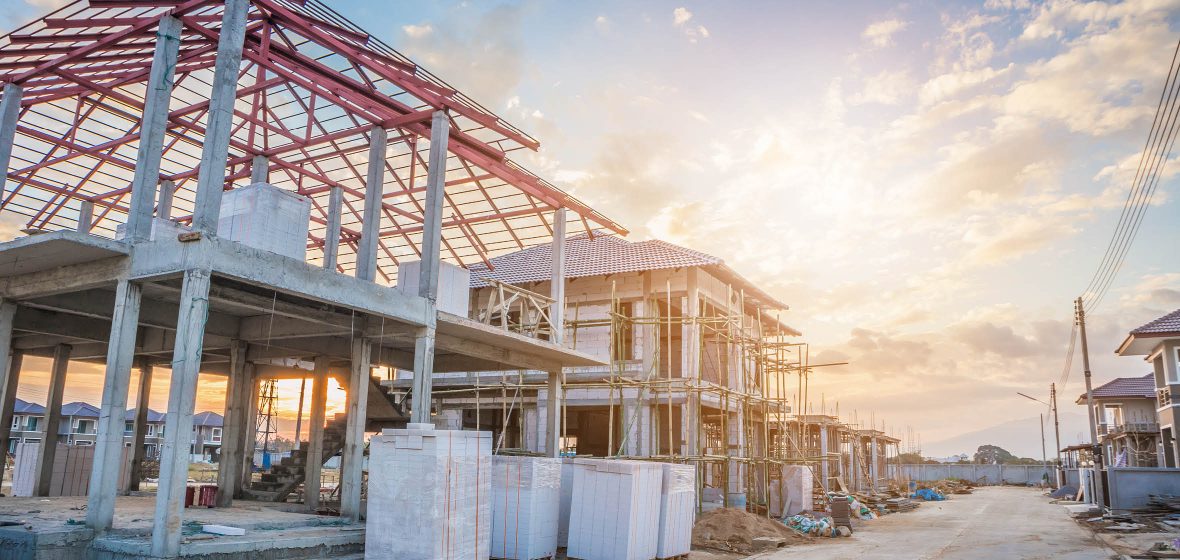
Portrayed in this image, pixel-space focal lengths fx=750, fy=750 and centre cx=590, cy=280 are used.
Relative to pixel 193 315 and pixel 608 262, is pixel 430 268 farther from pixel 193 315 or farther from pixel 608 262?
pixel 608 262

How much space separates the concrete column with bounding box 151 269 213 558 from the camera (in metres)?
9.46

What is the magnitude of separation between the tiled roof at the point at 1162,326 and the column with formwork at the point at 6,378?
37.6 meters

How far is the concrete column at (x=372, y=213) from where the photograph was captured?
45.2 feet

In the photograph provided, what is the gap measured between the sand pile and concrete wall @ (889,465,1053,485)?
2381 inches

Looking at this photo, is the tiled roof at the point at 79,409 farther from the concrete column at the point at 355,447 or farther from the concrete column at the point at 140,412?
the concrete column at the point at 355,447

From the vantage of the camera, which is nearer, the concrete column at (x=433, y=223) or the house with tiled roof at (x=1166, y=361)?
the concrete column at (x=433, y=223)

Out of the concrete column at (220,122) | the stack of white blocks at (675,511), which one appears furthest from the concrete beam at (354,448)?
the stack of white blocks at (675,511)

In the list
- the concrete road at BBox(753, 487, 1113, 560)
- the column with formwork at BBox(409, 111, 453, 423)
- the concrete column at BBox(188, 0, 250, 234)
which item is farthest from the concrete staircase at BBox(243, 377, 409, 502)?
the concrete road at BBox(753, 487, 1113, 560)

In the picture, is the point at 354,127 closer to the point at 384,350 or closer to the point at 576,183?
the point at 384,350

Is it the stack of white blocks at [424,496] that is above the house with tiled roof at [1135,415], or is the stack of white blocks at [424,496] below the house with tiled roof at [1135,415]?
below

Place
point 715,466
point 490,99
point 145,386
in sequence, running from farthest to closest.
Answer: point 715,466, point 145,386, point 490,99

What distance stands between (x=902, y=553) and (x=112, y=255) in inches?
664

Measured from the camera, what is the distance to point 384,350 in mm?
19234

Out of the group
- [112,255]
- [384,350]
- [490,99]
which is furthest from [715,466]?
[112,255]
